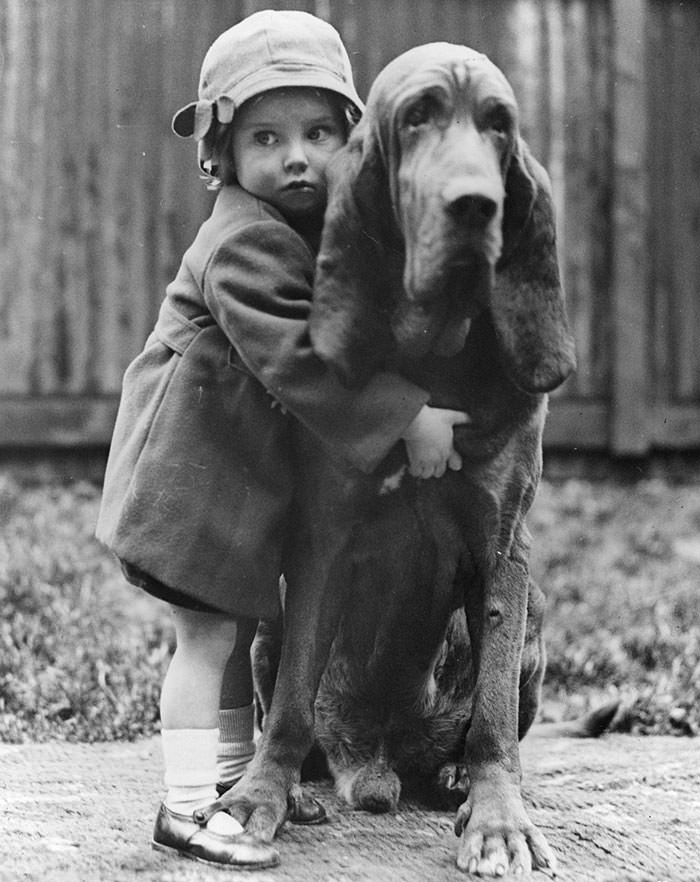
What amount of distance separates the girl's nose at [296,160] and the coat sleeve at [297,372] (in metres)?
0.23

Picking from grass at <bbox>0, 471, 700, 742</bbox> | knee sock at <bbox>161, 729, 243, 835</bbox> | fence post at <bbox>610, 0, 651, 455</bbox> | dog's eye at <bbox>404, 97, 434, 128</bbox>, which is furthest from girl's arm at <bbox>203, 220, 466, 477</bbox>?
fence post at <bbox>610, 0, 651, 455</bbox>

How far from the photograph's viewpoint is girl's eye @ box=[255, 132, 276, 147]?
9.00 ft

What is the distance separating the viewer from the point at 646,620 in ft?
17.5

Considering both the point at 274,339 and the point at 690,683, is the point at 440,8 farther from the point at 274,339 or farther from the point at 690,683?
the point at 274,339

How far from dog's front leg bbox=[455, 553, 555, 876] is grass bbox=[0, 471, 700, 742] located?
1.36 metres

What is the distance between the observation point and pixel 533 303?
2.58 metres

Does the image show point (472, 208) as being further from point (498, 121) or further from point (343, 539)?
point (343, 539)

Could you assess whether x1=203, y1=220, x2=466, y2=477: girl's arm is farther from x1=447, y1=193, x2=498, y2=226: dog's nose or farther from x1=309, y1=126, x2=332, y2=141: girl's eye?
x1=447, y1=193, x2=498, y2=226: dog's nose

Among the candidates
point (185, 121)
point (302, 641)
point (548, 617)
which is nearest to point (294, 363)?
point (302, 641)

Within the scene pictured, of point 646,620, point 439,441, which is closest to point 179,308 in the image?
point 439,441

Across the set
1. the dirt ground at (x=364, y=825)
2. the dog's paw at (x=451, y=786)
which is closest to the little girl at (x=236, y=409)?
the dirt ground at (x=364, y=825)

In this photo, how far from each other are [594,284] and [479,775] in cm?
501

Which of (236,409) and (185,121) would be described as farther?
(185,121)

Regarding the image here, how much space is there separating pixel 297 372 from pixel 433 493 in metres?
0.44
